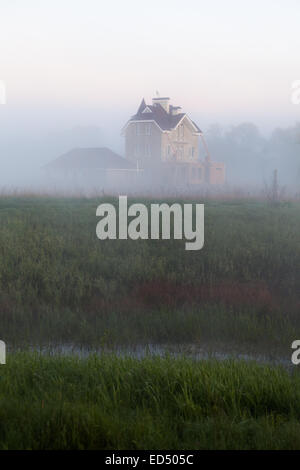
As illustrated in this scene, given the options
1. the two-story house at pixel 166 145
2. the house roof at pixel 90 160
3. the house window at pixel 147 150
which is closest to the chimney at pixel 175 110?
the two-story house at pixel 166 145

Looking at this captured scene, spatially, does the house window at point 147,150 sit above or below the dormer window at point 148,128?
below

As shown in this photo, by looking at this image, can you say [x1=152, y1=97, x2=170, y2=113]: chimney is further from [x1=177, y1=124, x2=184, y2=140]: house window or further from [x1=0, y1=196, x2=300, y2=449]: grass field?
[x1=0, y1=196, x2=300, y2=449]: grass field

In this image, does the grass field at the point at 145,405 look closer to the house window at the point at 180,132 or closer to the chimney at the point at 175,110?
the house window at the point at 180,132

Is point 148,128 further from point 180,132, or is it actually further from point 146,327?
point 146,327

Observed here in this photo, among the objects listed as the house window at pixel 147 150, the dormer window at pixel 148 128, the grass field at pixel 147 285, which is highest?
the dormer window at pixel 148 128

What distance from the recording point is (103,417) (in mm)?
5289

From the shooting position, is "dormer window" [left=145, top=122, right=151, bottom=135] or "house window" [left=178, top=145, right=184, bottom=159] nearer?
"dormer window" [left=145, top=122, right=151, bottom=135]

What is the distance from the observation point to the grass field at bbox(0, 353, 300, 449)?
500cm

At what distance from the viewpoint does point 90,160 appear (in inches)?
2160

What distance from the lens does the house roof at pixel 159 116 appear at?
4984 centimetres

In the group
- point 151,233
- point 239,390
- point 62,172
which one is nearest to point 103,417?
point 239,390

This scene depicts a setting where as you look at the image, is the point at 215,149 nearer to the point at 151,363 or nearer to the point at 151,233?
the point at 151,233

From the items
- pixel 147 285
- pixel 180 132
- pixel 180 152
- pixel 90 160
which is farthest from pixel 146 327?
pixel 90 160

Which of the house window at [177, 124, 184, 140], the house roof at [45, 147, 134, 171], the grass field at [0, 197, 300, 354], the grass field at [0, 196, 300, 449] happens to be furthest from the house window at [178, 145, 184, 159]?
the grass field at [0, 197, 300, 354]
